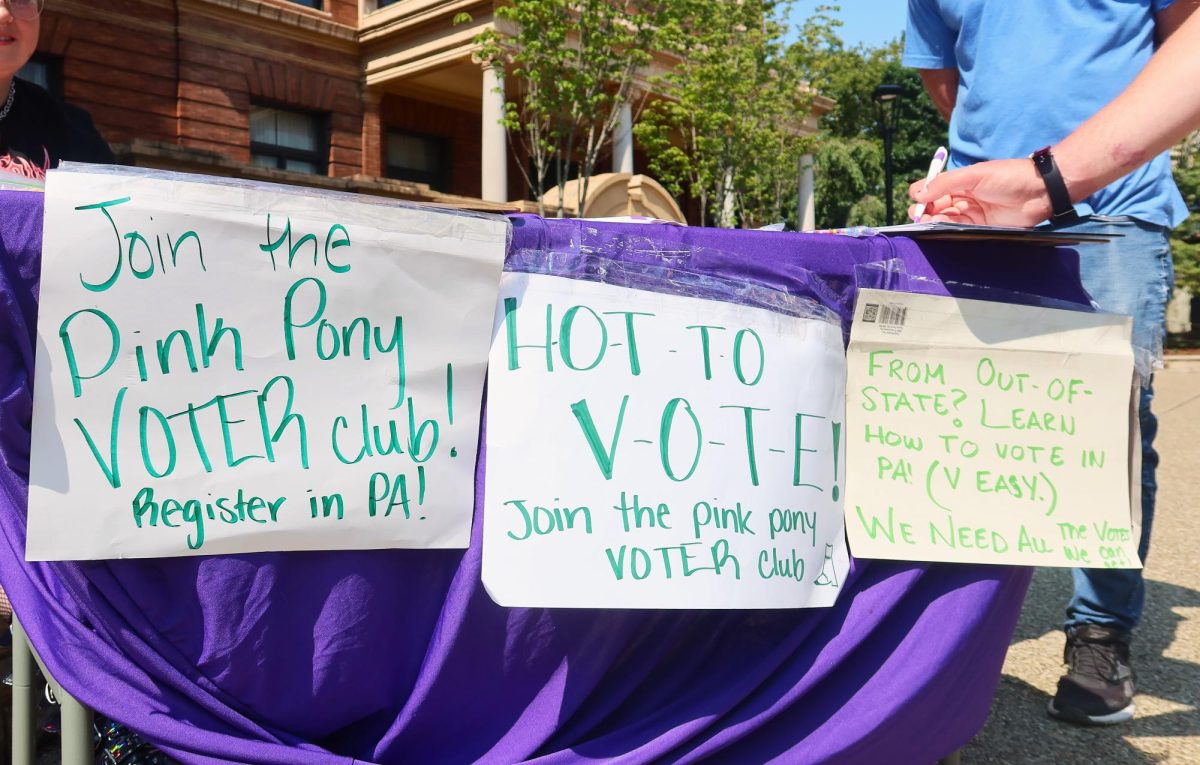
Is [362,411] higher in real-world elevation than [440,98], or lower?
lower

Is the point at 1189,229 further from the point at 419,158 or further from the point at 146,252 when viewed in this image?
the point at 146,252

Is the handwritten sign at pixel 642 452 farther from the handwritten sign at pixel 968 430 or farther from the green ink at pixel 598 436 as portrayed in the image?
the handwritten sign at pixel 968 430

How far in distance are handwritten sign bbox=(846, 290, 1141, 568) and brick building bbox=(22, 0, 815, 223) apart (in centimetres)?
968

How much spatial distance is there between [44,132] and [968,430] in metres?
1.92

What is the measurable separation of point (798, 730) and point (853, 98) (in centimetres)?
3530

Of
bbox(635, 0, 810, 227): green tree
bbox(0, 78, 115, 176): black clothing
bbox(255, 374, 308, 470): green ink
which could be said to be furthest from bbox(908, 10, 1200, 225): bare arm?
bbox(635, 0, 810, 227): green tree

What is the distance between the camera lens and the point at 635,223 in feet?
4.40

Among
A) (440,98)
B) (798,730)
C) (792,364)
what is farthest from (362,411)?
(440,98)

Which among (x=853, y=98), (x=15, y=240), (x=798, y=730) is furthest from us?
(x=853, y=98)

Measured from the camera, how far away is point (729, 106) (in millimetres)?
12969

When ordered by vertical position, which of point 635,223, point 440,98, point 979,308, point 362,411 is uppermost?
point 440,98

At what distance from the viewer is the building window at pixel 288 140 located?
47.3ft

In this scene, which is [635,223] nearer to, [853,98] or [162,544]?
[162,544]

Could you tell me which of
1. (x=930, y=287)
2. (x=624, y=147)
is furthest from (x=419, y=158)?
(x=930, y=287)
